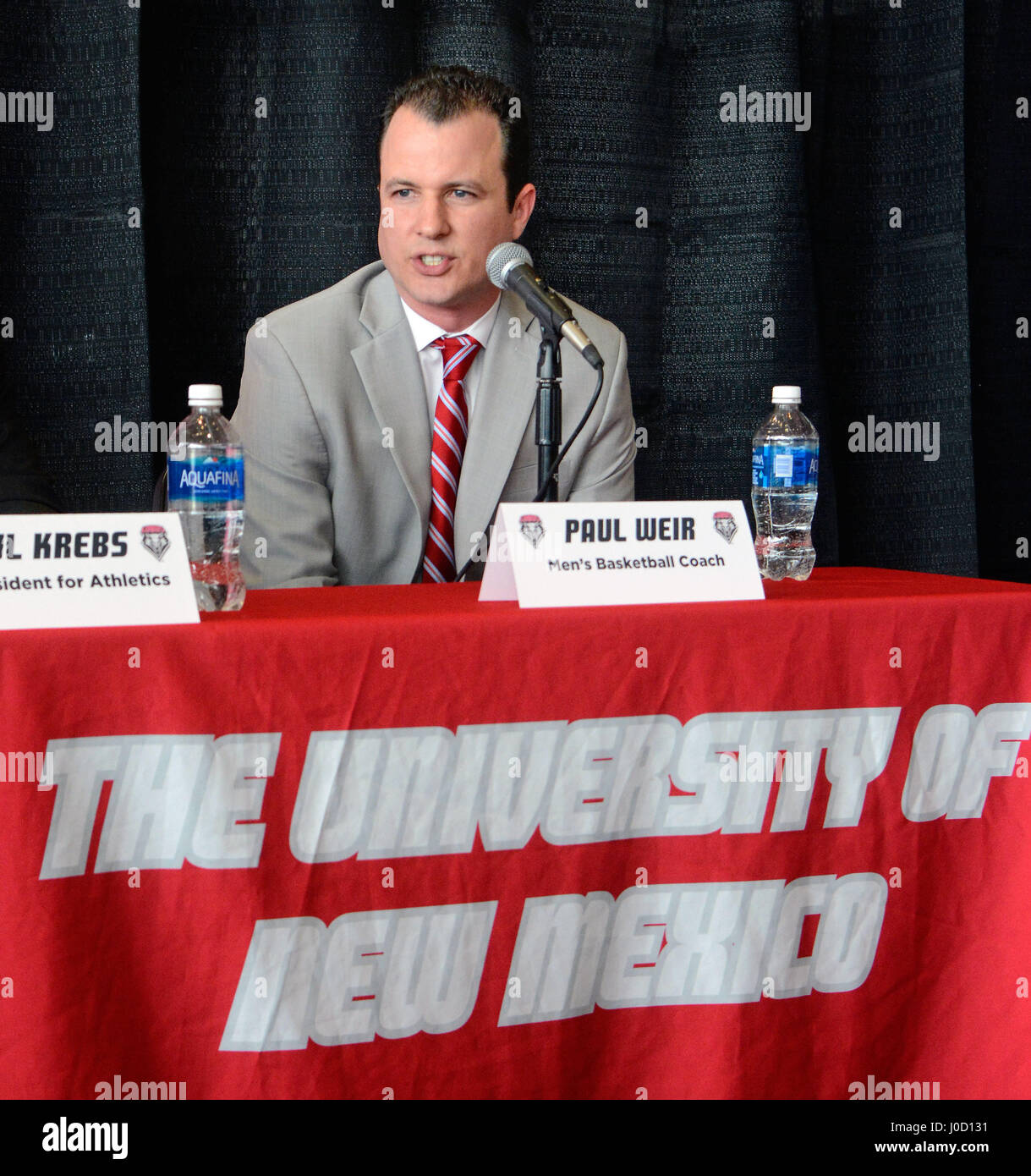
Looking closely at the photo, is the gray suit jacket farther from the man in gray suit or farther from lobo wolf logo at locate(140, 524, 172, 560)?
lobo wolf logo at locate(140, 524, 172, 560)

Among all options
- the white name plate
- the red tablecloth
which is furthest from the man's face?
the white name plate

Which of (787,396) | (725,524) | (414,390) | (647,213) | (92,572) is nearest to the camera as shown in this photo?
(92,572)

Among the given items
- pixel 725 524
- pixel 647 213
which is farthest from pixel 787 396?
pixel 647 213

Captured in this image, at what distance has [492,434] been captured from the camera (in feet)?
6.21

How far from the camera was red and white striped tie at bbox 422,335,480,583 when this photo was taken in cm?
188

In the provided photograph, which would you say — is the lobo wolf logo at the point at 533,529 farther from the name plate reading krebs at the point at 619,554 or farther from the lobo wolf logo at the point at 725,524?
the lobo wolf logo at the point at 725,524

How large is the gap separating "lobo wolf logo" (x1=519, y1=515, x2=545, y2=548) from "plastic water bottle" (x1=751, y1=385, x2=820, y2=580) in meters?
0.43

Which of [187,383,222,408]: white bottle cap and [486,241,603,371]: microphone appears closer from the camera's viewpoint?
[187,383,222,408]: white bottle cap

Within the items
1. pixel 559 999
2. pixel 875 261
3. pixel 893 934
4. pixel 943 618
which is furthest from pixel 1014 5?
pixel 559 999

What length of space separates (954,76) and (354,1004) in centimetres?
240

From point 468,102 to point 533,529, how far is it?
972mm

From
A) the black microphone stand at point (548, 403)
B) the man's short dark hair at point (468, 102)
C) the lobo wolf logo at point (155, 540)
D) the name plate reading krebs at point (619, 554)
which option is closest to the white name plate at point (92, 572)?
the lobo wolf logo at point (155, 540)

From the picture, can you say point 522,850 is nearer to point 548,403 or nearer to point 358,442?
point 548,403

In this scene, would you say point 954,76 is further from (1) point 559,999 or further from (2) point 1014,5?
(1) point 559,999
